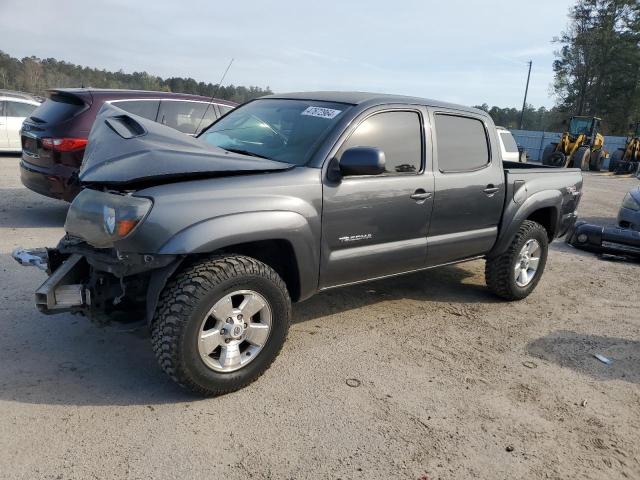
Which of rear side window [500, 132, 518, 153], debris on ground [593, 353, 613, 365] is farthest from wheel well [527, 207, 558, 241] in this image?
rear side window [500, 132, 518, 153]

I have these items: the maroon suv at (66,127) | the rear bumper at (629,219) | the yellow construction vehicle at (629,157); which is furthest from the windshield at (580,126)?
the maroon suv at (66,127)

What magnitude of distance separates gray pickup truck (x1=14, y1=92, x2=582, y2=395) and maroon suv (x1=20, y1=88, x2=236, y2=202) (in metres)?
2.88

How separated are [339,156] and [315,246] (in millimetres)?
649

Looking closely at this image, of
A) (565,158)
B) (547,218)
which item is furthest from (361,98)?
(565,158)

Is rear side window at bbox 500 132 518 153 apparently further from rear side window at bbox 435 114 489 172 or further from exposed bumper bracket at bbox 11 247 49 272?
exposed bumper bracket at bbox 11 247 49 272

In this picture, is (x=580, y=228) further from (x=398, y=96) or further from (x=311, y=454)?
(x=311, y=454)

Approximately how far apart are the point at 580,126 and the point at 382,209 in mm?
25831

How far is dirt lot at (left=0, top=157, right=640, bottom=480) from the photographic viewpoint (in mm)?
2584

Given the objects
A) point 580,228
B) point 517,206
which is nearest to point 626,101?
point 580,228

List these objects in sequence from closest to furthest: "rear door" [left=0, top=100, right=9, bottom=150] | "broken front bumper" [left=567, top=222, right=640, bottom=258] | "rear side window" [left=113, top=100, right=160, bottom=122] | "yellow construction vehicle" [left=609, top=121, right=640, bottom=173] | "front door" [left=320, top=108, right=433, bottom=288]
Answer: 1. "front door" [left=320, top=108, right=433, bottom=288]
2. "rear side window" [left=113, top=100, right=160, bottom=122]
3. "broken front bumper" [left=567, top=222, right=640, bottom=258]
4. "rear door" [left=0, top=100, right=9, bottom=150]
5. "yellow construction vehicle" [left=609, top=121, right=640, bottom=173]

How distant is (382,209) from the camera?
3.75 m

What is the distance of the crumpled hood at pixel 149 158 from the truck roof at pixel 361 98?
0.89m

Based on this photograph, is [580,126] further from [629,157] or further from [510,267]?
[510,267]

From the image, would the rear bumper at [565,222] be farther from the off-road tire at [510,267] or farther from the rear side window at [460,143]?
the rear side window at [460,143]
